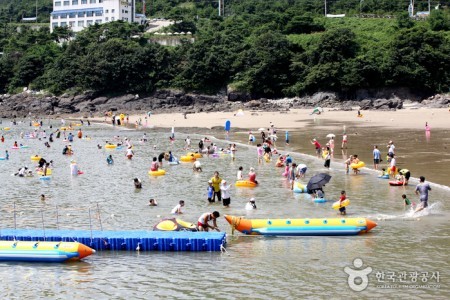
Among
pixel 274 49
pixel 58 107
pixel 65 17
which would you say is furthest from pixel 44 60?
pixel 274 49

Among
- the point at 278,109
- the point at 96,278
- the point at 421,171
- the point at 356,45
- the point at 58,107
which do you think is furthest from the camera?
the point at 58,107

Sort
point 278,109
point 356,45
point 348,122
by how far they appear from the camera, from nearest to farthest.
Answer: point 348,122, point 278,109, point 356,45

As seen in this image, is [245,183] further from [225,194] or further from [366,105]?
[366,105]

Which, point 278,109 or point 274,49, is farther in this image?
point 274,49

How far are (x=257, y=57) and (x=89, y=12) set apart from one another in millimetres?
54965

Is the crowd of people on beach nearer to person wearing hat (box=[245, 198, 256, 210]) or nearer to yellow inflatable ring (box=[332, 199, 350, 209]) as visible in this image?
person wearing hat (box=[245, 198, 256, 210])

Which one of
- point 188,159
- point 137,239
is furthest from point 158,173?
point 137,239

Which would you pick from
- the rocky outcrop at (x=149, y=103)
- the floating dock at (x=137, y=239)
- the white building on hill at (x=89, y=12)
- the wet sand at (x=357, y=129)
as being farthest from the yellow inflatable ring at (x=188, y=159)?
the white building on hill at (x=89, y=12)

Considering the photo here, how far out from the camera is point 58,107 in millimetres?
88375

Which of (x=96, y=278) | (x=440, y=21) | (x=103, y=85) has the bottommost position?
(x=96, y=278)

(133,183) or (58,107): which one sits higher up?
(58,107)

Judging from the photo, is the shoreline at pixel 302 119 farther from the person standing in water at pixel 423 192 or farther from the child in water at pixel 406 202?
the person standing in water at pixel 423 192

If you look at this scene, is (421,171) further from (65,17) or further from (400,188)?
(65,17)

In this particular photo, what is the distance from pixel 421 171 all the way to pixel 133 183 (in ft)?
45.0
